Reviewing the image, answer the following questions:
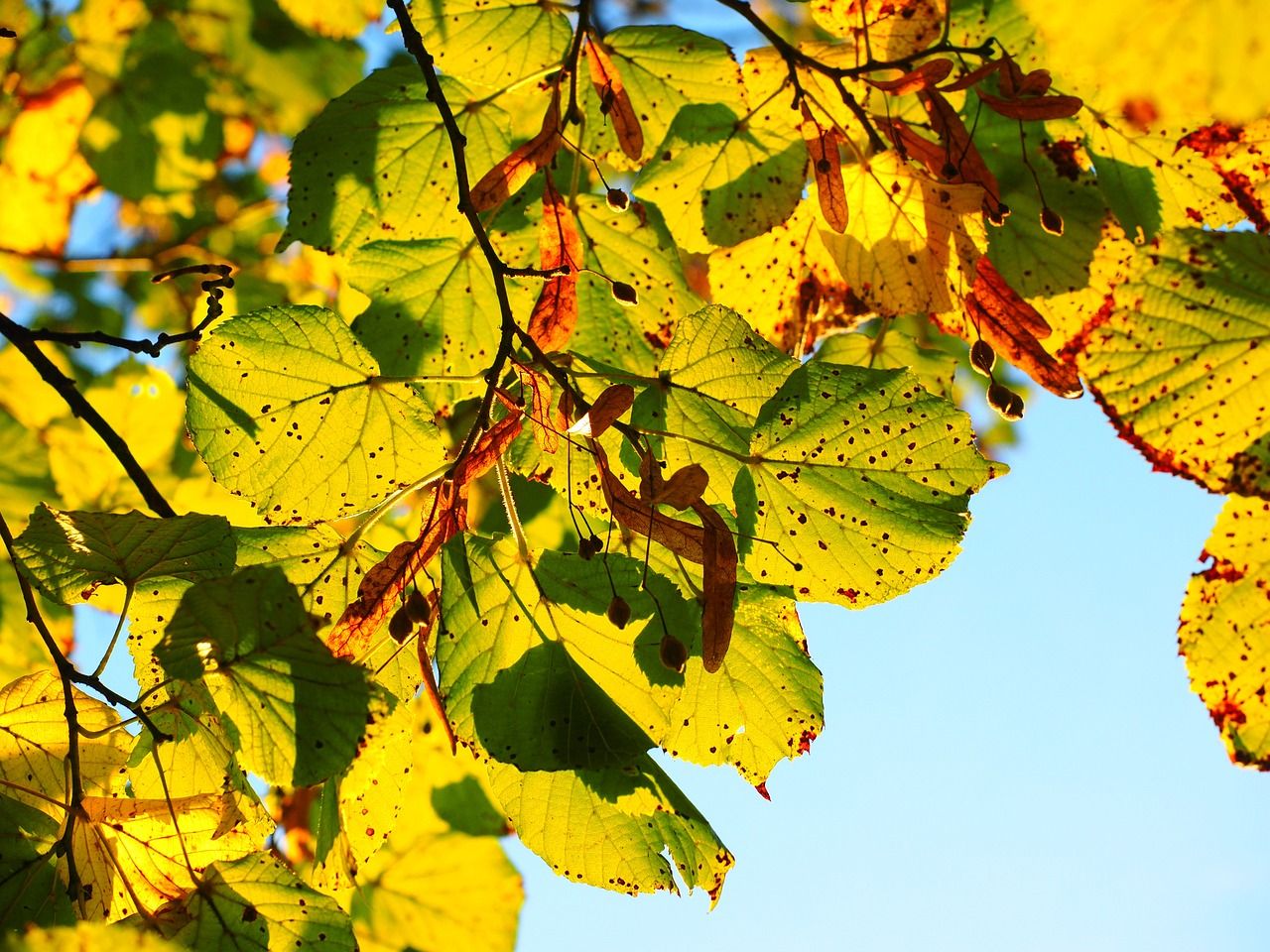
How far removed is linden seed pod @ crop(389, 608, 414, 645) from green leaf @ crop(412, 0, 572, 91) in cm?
59

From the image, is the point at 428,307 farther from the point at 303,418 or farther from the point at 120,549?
the point at 120,549

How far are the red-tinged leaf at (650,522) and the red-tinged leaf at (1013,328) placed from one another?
0.35m

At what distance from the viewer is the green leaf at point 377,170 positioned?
1.08m

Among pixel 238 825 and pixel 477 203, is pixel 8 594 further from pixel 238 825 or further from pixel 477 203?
pixel 477 203

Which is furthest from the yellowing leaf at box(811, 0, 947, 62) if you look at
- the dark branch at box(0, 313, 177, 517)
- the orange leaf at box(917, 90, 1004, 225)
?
the dark branch at box(0, 313, 177, 517)

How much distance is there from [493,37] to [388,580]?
0.59 m

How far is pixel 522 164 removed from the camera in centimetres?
93

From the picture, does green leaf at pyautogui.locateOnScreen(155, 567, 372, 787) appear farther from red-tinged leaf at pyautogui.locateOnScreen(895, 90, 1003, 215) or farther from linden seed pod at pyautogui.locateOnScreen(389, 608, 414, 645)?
red-tinged leaf at pyautogui.locateOnScreen(895, 90, 1003, 215)

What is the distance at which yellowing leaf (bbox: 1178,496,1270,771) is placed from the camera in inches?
37.7

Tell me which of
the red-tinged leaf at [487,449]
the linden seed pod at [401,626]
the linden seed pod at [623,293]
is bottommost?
the linden seed pod at [401,626]

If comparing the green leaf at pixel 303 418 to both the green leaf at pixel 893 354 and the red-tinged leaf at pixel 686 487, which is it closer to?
the red-tinged leaf at pixel 686 487

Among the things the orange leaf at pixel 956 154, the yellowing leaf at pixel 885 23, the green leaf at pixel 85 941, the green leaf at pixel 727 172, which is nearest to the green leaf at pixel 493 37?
the green leaf at pixel 727 172

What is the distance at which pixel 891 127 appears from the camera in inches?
37.5

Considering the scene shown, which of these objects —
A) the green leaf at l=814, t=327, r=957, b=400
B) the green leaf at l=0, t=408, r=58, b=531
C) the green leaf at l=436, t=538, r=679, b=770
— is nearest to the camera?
the green leaf at l=436, t=538, r=679, b=770
